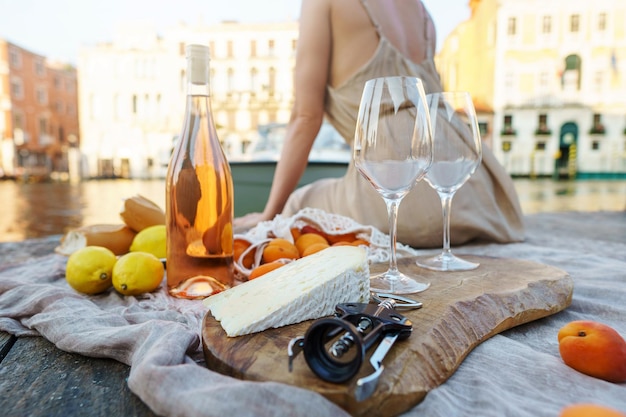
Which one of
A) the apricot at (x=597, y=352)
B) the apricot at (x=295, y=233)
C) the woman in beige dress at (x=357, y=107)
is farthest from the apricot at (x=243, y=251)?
the apricot at (x=597, y=352)

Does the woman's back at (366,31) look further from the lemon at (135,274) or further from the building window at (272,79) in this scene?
the building window at (272,79)

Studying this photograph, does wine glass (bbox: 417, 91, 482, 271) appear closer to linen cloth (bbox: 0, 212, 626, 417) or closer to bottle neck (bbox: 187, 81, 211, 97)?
linen cloth (bbox: 0, 212, 626, 417)

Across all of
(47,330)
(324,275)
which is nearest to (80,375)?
(47,330)

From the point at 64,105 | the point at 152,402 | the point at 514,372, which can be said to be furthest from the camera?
the point at 64,105

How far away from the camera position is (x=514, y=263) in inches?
44.2

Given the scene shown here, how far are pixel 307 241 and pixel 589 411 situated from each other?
0.93 meters

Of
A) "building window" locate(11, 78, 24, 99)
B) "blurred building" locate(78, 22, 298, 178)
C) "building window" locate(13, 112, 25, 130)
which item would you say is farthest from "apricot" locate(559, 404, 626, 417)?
"building window" locate(11, 78, 24, 99)

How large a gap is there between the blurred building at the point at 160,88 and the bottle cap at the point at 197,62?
980 inches

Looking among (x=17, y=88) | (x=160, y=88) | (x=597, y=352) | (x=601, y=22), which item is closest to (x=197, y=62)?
(x=597, y=352)

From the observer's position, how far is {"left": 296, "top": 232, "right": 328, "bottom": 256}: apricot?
53.2 inches

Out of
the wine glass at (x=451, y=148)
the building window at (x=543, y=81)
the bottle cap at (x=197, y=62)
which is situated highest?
the building window at (x=543, y=81)

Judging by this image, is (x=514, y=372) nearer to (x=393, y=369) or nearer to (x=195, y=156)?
(x=393, y=369)

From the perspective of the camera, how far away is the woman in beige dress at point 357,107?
5.90ft

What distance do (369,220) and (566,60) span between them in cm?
2355
